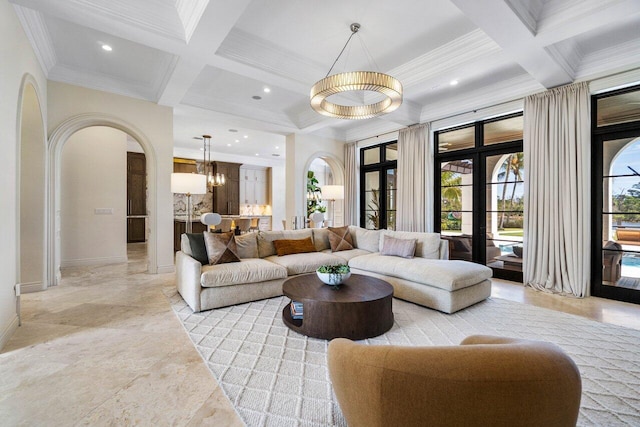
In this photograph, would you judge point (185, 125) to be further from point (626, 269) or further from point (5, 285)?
point (626, 269)

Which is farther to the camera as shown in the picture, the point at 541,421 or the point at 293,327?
the point at 293,327

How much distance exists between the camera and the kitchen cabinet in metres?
10.7

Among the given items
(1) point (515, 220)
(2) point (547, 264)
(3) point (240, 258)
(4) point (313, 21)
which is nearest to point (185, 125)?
(3) point (240, 258)

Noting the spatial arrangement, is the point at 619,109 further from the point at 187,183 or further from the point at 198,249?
the point at 187,183

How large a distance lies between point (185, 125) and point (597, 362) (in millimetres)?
7542

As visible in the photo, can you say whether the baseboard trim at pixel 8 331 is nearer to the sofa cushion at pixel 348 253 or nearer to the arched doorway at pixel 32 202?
the arched doorway at pixel 32 202

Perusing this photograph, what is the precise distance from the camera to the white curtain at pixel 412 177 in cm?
572

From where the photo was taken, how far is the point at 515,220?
15.6 ft

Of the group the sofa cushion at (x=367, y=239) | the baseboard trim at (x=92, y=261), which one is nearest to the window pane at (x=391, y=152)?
the sofa cushion at (x=367, y=239)

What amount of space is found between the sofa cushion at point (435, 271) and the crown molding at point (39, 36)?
462 centimetres

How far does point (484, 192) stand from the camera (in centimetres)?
507

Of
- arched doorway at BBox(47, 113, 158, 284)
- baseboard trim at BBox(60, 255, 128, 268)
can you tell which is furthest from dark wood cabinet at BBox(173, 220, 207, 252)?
arched doorway at BBox(47, 113, 158, 284)

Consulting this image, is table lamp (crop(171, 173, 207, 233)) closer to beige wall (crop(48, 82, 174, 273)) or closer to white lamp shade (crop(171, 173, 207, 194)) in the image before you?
white lamp shade (crop(171, 173, 207, 194))

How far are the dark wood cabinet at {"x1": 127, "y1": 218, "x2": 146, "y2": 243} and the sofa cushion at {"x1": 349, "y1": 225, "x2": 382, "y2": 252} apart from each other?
7.01 m
